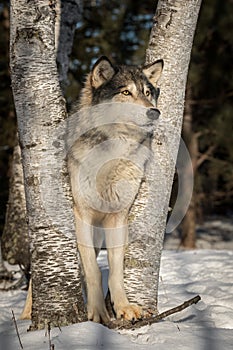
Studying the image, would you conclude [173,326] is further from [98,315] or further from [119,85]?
[119,85]

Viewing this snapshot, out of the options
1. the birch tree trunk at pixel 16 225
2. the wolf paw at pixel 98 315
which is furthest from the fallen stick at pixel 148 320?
the birch tree trunk at pixel 16 225

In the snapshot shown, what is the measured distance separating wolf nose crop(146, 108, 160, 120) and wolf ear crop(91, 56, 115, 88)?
63 centimetres

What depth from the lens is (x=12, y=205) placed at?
18.9 feet

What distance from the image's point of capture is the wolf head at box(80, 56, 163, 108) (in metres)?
3.99

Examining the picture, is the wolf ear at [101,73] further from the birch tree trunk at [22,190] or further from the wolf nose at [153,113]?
the birch tree trunk at [22,190]

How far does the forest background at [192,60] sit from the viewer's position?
1035 centimetres

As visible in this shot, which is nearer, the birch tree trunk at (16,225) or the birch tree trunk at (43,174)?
the birch tree trunk at (43,174)

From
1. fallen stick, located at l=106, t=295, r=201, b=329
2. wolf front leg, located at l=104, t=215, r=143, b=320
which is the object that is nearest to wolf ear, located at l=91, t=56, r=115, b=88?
wolf front leg, located at l=104, t=215, r=143, b=320

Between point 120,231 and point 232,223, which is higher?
point 120,231

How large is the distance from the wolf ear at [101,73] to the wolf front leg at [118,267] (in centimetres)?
117

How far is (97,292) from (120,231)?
47cm

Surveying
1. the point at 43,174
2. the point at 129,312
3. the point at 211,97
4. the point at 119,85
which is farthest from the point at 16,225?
the point at 211,97

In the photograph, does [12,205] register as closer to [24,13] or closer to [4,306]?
[4,306]

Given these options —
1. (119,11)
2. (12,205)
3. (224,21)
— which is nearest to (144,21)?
(119,11)
